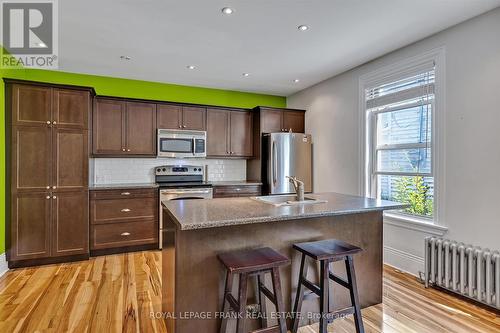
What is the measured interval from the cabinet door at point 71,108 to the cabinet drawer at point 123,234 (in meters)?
1.39

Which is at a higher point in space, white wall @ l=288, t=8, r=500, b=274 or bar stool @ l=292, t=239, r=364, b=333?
white wall @ l=288, t=8, r=500, b=274

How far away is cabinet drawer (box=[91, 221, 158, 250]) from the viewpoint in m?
3.69

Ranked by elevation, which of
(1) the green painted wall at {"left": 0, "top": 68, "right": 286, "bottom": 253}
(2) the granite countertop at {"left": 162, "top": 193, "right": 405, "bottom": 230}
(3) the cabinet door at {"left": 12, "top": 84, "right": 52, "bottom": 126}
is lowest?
(2) the granite countertop at {"left": 162, "top": 193, "right": 405, "bottom": 230}

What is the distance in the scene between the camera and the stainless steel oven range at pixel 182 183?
13.2 ft

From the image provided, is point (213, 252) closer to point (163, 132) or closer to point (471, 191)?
point (471, 191)

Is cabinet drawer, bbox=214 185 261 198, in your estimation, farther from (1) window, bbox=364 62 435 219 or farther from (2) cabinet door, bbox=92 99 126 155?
(1) window, bbox=364 62 435 219

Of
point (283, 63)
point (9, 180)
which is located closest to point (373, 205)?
point (283, 63)

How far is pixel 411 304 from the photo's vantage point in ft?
7.98

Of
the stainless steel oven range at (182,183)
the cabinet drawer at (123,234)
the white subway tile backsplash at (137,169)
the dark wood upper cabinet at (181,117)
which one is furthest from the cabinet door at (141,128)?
the cabinet drawer at (123,234)

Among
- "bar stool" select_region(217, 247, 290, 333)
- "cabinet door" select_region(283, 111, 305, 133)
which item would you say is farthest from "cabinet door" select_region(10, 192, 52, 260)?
"cabinet door" select_region(283, 111, 305, 133)

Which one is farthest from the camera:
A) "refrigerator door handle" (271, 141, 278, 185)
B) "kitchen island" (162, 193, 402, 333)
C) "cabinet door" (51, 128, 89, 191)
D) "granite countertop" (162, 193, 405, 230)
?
"refrigerator door handle" (271, 141, 278, 185)

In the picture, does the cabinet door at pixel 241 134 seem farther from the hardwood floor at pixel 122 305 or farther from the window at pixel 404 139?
the hardwood floor at pixel 122 305

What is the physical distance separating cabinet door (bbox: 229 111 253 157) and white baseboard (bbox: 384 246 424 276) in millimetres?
2683

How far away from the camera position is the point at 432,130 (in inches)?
114
